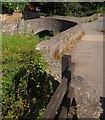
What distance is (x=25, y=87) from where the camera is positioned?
6.97m

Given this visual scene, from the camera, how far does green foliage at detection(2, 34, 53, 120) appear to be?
6328 millimetres

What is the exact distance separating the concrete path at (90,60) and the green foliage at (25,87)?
2.48 metres

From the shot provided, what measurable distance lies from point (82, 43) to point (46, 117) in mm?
16058

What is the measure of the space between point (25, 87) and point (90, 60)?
8.25 meters

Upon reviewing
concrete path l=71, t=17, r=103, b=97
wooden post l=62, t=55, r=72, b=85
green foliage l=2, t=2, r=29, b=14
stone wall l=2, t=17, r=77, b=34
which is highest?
green foliage l=2, t=2, r=29, b=14

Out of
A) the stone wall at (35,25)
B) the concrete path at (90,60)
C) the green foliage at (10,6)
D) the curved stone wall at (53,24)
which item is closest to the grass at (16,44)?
the concrete path at (90,60)

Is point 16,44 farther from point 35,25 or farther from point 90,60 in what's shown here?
point 35,25

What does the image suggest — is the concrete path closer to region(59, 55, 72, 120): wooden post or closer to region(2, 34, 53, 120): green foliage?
region(2, 34, 53, 120): green foliage

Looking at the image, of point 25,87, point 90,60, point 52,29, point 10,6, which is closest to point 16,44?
point 90,60

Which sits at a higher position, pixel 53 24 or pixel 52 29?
pixel 53 24

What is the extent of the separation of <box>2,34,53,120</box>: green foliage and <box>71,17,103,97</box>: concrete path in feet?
8.14

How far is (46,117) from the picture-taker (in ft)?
11.6

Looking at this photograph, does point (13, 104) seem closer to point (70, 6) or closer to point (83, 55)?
point (83, 55)

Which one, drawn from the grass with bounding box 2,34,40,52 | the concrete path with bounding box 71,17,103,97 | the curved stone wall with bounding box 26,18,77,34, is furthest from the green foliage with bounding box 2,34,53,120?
the curved stone wall with bounding box 26,18,77,34
